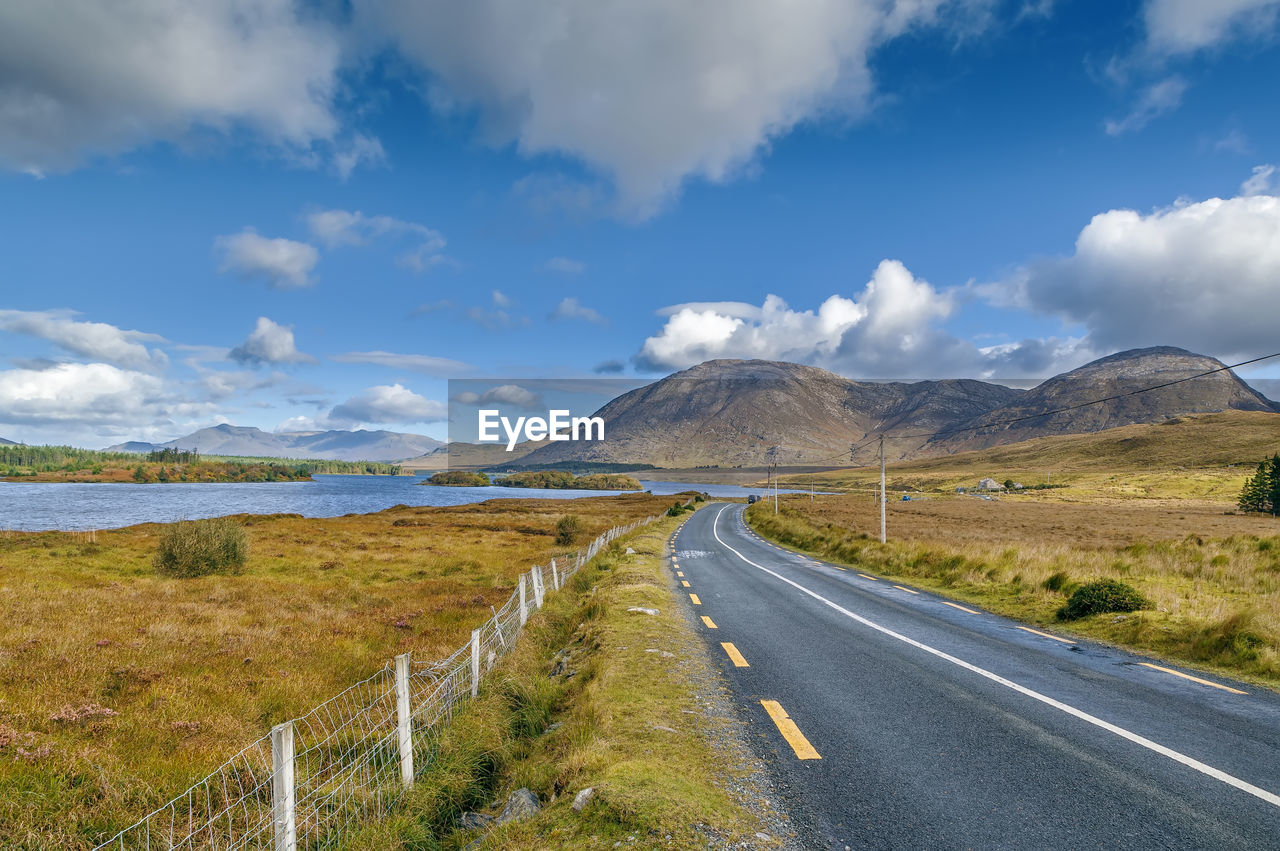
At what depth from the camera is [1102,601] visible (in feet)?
44.2

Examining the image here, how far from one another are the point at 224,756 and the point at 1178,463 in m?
213

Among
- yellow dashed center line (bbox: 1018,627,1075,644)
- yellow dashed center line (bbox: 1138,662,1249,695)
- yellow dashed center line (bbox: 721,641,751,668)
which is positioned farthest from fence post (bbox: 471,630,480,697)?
yellow dashed center line (bbox: 1018,627,1075,644)

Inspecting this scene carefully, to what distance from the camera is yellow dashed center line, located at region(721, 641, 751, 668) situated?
9.64 m

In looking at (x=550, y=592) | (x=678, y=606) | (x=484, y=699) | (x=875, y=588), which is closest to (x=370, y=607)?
(x=550, y=592)

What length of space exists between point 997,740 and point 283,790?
6.76 m

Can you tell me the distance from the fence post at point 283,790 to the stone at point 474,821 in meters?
1.76

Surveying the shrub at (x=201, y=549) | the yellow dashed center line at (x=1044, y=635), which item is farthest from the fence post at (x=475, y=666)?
the shrub at (x=201, y=549)

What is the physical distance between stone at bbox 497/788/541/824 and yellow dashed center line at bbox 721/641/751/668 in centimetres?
479

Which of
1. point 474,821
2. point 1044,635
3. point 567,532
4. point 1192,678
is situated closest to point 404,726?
point 474,821

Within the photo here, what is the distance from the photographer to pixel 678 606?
1533cm

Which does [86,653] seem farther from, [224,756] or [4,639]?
[224,756]

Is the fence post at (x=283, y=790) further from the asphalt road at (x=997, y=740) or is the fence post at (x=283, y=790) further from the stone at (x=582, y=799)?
the asphalt road at (x=997, y=740)

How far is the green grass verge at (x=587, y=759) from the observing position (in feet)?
15.2

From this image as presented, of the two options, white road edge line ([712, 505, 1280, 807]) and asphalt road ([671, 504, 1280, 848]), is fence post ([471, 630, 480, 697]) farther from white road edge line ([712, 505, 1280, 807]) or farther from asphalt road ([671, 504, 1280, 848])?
white road edge line ([712, 505, 1280, 807])
